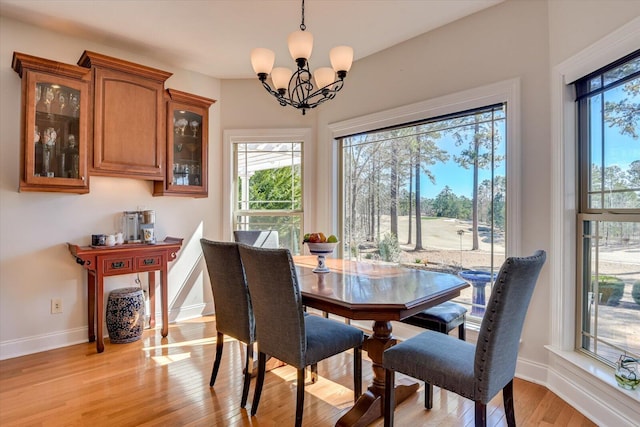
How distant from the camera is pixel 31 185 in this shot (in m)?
2.62

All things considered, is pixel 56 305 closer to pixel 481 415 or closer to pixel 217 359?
pixel 217 359

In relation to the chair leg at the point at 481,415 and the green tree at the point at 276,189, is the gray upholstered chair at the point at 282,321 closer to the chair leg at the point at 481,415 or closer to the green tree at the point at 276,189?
the chair leg at the point at 481,415

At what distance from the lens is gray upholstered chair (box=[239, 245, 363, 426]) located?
172 centimetres

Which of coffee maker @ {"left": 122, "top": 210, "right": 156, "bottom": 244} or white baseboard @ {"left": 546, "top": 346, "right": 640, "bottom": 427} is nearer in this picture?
white baseboard @ {"left": 546, "top": 346, "right": 640, "bottom": 427}

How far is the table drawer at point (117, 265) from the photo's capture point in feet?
9.39

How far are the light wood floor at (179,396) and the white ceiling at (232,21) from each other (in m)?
2.74

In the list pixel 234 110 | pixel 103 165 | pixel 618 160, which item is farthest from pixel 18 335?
pixel 618 160

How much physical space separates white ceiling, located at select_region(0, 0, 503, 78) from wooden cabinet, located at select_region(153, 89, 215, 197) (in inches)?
18.6

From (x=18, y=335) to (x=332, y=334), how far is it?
2701 millimetres

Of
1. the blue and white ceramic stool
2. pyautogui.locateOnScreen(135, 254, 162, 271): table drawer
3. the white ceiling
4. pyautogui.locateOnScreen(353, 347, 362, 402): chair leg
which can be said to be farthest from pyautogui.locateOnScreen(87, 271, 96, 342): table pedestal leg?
pyautogui.locateOnScreen(353, 347, 362, 402): chair leg

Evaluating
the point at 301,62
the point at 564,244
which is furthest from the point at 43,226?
the point at 564,244

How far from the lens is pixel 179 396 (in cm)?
218

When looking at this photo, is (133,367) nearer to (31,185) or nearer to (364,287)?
(31,185)

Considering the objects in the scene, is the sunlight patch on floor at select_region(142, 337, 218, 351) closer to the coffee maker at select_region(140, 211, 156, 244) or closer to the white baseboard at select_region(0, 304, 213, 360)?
the white baseboard at select_region(0, 304, 213, 360)
